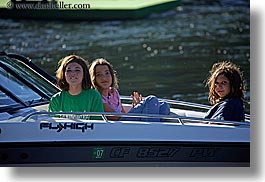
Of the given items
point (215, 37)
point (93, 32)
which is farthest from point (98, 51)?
point (215, 37)

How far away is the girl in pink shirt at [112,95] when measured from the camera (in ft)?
15.6

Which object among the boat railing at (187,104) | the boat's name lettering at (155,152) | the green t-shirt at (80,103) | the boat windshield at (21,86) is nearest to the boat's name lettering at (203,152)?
the boat's name lettering at (155,152)

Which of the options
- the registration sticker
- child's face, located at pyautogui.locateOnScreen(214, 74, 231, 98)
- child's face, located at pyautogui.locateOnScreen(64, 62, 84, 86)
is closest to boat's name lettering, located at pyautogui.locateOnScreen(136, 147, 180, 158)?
the registration sticker

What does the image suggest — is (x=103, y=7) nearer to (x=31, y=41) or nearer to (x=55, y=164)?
(x=31, y=41)

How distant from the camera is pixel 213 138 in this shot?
4699mm

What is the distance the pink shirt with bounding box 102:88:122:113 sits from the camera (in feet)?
15.7

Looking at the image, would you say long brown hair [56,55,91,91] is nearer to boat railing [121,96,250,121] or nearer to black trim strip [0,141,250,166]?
boat railing [121,96,250,121]

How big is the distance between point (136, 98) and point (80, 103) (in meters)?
0.37

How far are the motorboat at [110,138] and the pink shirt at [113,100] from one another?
11 cm

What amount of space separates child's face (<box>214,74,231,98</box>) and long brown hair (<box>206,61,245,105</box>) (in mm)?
16

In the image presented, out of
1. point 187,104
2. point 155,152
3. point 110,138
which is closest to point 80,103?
point 110,138

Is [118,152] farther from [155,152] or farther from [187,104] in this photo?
[187,104]

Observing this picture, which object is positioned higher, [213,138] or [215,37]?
[215,37]

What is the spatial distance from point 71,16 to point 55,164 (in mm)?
964
